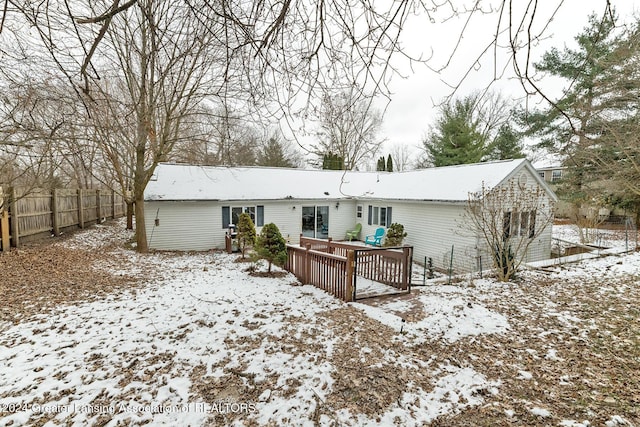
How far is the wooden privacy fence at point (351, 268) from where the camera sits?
246 inches

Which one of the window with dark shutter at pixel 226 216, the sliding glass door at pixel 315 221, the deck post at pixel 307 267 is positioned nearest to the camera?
the deck post at pixel 307 267

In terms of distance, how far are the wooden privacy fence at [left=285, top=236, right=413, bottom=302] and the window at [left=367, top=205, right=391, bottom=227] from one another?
25.7 ft

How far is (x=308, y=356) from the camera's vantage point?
3.95 m

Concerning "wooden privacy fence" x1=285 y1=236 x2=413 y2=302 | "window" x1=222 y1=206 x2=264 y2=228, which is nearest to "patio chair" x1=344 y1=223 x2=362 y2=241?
"window" x1=222 y1=206 x2=264 y2=228

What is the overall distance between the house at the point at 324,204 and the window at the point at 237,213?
0.05m

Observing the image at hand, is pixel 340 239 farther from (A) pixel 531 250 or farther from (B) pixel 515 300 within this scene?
(B) pixel 515 300

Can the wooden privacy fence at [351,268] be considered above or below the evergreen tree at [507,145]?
below

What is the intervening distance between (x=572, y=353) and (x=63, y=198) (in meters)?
17.0

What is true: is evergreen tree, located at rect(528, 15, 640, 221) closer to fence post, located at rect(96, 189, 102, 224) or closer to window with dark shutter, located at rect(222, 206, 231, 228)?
window with dark shutter, located at rect(222, 206, 231, 228)

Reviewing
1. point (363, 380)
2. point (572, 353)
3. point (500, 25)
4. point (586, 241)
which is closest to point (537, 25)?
point (500, 25)

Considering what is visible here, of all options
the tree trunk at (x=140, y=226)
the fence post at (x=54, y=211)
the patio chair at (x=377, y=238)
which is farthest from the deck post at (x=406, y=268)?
the fence post at (x=54, y=211)

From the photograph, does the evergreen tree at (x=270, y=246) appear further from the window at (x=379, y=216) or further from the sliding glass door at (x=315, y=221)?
the window at (x=379, y=216)

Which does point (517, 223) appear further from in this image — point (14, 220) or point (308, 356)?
point (14, 220)

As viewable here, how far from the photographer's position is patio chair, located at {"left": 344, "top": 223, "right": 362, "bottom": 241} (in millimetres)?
16781
